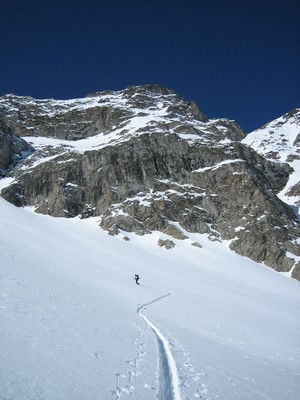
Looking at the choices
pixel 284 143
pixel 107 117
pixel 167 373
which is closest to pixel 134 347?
pixel 167 373

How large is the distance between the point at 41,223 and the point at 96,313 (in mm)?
50299

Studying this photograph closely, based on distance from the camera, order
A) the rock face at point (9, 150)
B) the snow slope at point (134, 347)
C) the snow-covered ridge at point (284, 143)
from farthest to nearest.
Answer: the snow-covered ridge at point (284, 143), the rock face at point (9, 150), the snow slope at point (134, 347)

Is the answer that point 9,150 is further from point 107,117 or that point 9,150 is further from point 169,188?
point 107,117

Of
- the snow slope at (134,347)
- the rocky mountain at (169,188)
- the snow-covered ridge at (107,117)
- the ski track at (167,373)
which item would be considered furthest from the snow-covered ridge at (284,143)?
the ski track at (167,373)

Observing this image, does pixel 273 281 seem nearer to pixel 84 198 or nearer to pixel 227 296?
pixel 227 296

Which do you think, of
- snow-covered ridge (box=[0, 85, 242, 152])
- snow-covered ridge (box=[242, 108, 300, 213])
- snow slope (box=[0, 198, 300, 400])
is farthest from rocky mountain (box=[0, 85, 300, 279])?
snow slope (box=[0, 198, 300, 400])

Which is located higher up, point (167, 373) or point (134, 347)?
point (167, 373)

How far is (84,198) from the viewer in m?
75.4

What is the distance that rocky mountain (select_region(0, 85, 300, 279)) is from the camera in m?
66.8

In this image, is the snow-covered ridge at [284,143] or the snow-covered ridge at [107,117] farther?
the snow-covered ridge at [107,117]

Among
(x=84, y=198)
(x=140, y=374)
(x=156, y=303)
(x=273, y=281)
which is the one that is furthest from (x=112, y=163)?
(x=140, y=374)

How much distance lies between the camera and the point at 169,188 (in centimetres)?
7681

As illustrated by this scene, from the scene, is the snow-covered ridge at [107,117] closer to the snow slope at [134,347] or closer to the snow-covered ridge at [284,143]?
the snow-covered ridge at [284,143]

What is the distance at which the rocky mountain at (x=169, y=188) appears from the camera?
219 feet
